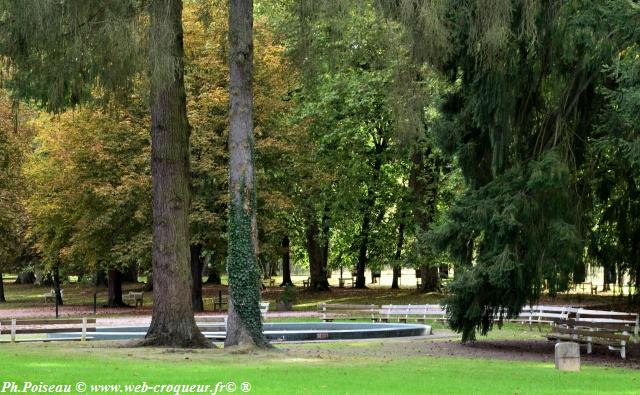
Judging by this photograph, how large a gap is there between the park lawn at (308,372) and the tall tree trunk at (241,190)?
3.55 ft

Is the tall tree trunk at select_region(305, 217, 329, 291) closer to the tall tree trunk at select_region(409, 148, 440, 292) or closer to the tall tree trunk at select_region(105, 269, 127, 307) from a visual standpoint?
the tall tree trunk at select_region(409, 148, 440, 292)

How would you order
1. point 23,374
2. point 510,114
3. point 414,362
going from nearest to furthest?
point 23,374
point 414,362
point 510,114

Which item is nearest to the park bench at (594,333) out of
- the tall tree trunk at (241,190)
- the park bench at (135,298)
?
the tall tree trunk at (241,190)

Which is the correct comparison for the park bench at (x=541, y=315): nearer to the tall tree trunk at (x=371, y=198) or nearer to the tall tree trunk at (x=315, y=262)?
the tall tree trunk at (x=371, y=198)

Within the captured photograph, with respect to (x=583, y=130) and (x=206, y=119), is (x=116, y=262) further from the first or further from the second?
(x=583, y=130)

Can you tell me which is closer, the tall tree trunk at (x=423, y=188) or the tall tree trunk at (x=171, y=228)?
the tall tree trunk at (x=171, y=228)

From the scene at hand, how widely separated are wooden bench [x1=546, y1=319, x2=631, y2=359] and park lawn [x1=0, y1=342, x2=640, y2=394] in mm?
2570

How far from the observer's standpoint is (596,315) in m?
28.0

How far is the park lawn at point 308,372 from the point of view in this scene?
45.0 ft

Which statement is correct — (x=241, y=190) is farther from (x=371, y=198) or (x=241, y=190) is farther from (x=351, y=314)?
(x=371, y=198)

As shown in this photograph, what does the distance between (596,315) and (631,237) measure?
4928mm

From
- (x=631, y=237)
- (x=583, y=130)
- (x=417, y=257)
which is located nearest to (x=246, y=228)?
(x=583, y=130)

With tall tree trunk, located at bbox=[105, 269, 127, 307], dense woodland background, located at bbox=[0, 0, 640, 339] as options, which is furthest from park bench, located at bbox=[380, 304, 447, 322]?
tall tree trunk, located at bbox=[105, 269, 127, 307]

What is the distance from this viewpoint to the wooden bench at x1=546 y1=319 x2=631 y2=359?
68.4 feet
